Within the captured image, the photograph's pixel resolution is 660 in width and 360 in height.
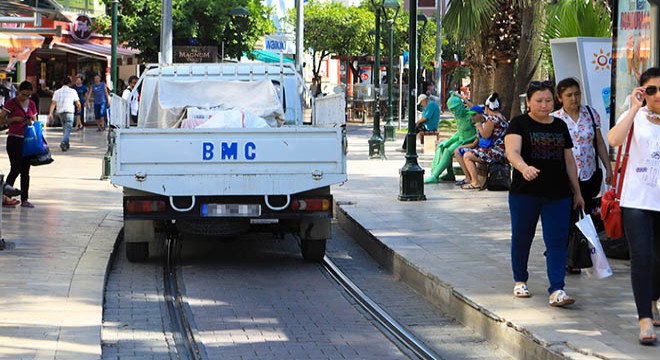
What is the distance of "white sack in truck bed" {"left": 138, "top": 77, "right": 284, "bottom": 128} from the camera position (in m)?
13.4

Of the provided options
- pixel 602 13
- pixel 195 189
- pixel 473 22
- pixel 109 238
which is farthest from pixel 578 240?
pixel 473 22

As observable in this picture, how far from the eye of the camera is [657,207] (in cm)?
716

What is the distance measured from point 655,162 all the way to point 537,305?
179cm

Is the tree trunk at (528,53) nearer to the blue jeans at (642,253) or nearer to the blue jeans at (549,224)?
the blue jeans at (549,224)

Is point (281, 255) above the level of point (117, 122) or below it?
below

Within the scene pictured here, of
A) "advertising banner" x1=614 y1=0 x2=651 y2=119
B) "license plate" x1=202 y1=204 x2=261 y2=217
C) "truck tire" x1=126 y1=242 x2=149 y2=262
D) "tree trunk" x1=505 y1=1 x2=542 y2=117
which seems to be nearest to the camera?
"advertising banner" x1=614 y1=0 x2=651 y2=119

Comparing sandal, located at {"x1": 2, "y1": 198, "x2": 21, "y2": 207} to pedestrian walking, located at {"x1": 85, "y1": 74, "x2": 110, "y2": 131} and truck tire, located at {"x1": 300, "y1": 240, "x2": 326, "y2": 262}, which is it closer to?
truck tire, located at {"x1": 300, "y1": 240, "x2": 326, "y2": 262}

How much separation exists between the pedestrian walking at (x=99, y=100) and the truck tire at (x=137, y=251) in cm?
2329

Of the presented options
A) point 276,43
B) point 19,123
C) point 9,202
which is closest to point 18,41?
point 9,202

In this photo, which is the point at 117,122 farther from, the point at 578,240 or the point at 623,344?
the point at 623,344

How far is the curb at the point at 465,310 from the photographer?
7234mm

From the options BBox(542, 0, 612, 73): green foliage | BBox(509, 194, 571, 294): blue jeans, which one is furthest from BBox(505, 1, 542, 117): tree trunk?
BBox(509, 194, 571, 294): blue jeans

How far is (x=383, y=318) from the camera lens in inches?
355

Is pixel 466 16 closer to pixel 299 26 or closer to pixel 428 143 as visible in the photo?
pixel 428 143
